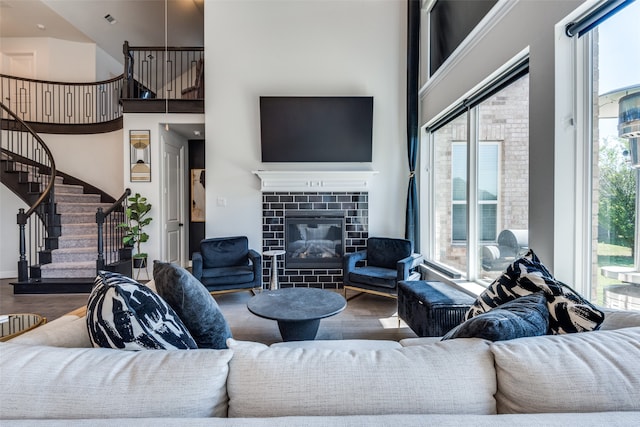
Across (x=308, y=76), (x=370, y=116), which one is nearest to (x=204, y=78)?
(x=308, y=76)

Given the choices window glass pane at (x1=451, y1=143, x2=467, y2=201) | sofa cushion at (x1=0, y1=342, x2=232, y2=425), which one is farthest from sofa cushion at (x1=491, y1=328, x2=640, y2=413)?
window glass pane at (x1=451, y1=143, x2=467, y2=201)

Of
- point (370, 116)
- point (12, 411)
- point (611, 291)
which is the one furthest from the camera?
point (370, 116)

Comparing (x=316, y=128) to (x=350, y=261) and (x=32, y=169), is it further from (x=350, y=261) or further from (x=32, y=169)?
(x=32, y=169)

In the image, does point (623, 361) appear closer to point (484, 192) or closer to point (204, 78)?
point (484, 192)

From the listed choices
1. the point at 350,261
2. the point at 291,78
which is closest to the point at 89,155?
the point at 291,78

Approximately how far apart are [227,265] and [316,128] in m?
2.25

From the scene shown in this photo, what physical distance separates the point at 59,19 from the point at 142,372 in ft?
24.9

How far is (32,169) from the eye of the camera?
5.45 m

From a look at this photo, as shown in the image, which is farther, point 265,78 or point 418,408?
point 265,78

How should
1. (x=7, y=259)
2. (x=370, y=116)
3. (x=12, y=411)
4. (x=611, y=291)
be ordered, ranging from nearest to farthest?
(x=12, y=411), (x=611, y=291), (x=370, y=116), (x=7, y=259)

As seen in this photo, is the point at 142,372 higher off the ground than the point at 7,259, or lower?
higher

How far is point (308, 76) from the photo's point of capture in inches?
179

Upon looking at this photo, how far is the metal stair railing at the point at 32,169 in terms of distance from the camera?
4.64 meters

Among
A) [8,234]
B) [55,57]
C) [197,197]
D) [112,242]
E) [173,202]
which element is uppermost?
[55,57]
